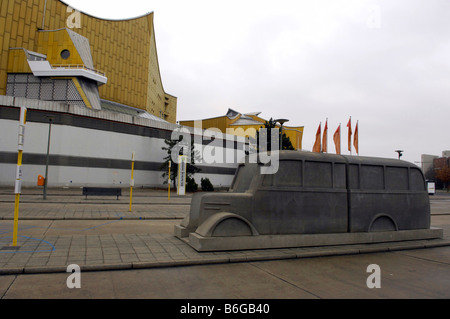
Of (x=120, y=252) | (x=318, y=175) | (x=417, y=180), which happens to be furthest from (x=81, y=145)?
(x=417, y=180)

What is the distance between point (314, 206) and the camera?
A: 7812mm

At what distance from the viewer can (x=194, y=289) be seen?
467 centimetres

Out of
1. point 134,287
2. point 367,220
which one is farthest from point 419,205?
point 134,287

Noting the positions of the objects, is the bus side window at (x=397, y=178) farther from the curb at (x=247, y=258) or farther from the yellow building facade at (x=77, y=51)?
the yellow building facade at (x=77, y=51)

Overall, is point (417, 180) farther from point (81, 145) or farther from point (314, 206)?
point (81, 145)

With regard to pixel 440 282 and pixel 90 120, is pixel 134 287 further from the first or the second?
pixel 90 120

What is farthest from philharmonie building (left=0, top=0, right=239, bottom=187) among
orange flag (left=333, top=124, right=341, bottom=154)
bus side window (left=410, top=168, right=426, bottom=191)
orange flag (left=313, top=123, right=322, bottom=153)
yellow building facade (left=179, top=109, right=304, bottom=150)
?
bus side window (left=410, top=168, right=426, bottom=191)

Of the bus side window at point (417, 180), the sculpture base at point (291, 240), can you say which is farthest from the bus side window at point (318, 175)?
the bus side window at point (417, 180)

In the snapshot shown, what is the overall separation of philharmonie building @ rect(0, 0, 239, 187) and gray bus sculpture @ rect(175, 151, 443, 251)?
74.7 ft

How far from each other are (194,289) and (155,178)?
121 feet

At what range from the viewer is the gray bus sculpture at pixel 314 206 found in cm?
719

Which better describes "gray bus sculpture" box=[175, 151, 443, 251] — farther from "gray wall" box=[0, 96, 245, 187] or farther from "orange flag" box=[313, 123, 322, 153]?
"gray wall" box=[0, 96, 245, 187]

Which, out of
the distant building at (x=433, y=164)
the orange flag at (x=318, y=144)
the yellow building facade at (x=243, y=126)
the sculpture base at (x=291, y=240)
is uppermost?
the yellow building facade at (x=243, y=126)

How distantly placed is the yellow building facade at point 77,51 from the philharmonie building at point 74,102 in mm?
130
